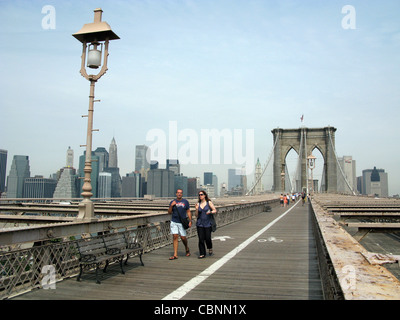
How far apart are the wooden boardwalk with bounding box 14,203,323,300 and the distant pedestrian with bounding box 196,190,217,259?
0.32 meters

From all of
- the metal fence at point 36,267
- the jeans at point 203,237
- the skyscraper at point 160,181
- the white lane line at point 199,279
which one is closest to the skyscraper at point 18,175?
the skyscraper at point 160,181

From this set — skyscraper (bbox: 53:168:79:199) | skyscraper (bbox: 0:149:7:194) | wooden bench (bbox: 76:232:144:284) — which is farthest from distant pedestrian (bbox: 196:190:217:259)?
skyscraper (bbox: 0:149:7:194)

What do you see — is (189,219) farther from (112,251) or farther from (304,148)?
(304,148)

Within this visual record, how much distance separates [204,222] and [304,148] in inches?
4543

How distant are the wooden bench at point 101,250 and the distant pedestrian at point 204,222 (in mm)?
1729

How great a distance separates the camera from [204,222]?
8.80m

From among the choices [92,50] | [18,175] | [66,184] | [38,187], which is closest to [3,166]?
[18,175]

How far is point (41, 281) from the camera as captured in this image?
5.82 meters

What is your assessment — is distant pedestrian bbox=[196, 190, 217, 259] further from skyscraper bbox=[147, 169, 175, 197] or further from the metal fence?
skyscraper bbox=[147, 169, 175, 197]

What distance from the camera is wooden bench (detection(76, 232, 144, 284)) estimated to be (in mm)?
6180
